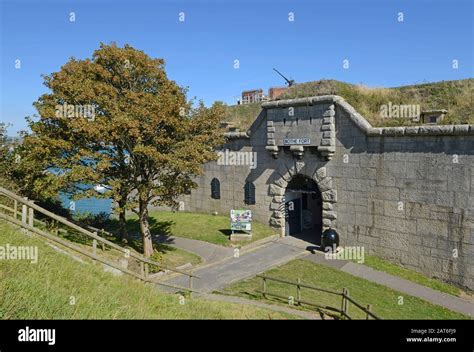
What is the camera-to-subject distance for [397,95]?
1947 cm

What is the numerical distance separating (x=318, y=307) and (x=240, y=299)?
Result: 2.51 m

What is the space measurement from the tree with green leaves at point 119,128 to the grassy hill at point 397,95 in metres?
7.20

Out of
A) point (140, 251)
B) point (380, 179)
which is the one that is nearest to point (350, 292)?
point (380, 179)

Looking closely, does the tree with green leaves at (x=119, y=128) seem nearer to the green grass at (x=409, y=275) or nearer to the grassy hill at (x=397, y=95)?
the grassy hill at (x=397, y=95)

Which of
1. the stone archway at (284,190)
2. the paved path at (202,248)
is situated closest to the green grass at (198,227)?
the paved path at (202,248)

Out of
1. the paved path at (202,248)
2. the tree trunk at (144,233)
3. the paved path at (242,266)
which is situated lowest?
the paved path at (242,266)

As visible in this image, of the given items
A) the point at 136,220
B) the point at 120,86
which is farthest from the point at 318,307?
the point at 136,220

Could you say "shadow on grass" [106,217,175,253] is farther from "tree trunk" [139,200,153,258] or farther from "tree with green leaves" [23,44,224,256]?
"tree with green leaves" [23,44,224,256]

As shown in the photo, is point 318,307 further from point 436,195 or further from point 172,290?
point 436,195

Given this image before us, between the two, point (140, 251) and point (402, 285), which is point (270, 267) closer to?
point (402, 285)

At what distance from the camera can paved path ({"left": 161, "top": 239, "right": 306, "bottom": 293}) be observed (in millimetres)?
13845

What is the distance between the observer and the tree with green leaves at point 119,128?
43.6 ft
